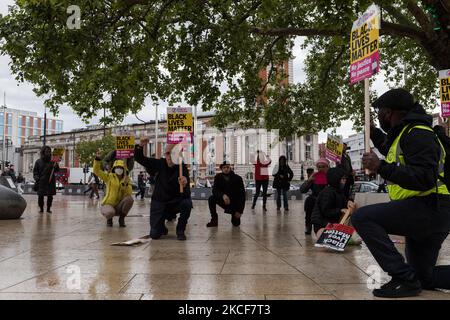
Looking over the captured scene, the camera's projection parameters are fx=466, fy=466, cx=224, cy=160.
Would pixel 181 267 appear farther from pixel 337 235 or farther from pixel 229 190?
pixel 229 190

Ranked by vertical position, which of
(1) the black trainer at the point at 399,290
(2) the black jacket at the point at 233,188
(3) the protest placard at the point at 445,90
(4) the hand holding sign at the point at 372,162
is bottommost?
(1) the black trainer at the point at 399,290

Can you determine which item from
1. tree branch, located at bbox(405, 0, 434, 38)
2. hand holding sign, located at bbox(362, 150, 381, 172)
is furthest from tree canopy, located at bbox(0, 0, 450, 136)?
hand holding sign, located at bbox(362, 150, 381, 172)

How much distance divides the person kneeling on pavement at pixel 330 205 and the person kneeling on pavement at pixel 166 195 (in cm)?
232

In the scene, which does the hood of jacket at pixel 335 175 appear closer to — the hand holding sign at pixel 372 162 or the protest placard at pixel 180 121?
the hand holding sign at pixel 372 162

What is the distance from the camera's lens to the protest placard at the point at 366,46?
19.0ft

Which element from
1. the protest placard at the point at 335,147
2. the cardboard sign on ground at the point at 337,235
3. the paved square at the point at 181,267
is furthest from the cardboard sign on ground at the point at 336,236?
the protest placard at the point at 335,147

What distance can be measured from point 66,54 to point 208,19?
4.23 metres

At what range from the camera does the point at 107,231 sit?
9539 millimetres

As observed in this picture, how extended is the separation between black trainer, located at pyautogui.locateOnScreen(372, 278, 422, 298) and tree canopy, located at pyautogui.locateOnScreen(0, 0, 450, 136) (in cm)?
641

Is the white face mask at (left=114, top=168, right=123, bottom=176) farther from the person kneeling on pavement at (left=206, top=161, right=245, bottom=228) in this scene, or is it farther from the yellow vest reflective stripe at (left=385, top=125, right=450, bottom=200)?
the yellow vest reflective stripe at (left=385, top=125, right=450, bottom=200)

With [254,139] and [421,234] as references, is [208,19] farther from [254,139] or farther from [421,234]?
[254,139]

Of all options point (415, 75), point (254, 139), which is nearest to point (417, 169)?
point (415, 75)

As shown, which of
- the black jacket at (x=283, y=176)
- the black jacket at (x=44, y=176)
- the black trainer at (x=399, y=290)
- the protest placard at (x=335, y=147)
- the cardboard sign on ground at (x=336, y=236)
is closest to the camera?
the black trainer at (x=399, y=290)

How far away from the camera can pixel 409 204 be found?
4.02 metres
